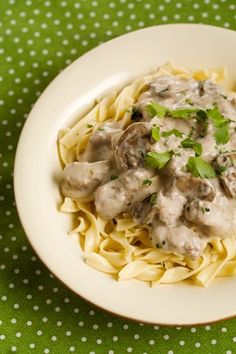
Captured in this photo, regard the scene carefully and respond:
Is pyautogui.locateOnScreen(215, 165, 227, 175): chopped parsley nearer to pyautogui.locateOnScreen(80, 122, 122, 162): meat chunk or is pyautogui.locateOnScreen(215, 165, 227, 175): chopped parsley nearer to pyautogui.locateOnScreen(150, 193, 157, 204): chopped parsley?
pyautogui.locateOnScreen(150, 193, 157, 204): chopped parsley

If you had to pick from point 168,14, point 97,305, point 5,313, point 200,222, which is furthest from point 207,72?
point 5,313

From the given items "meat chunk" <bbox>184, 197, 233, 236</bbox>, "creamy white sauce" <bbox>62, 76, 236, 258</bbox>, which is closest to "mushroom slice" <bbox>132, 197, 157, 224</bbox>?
"creamy white sauce" <bbox>62, 76, 236, 258</bbox>

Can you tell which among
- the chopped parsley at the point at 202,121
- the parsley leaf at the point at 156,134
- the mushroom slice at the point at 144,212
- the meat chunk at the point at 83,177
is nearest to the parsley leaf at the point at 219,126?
the chopped parsley at the point at 202,121

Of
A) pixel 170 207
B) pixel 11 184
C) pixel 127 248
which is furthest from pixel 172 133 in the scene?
pixel 11 184

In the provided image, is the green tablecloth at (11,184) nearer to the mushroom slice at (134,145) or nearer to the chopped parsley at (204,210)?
the chopped parsley at (204,210)

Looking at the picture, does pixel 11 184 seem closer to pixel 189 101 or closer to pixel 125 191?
pixel 125 191

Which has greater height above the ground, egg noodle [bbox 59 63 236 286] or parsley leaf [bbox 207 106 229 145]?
parsley leaf [bbox 207 106 229 145]
